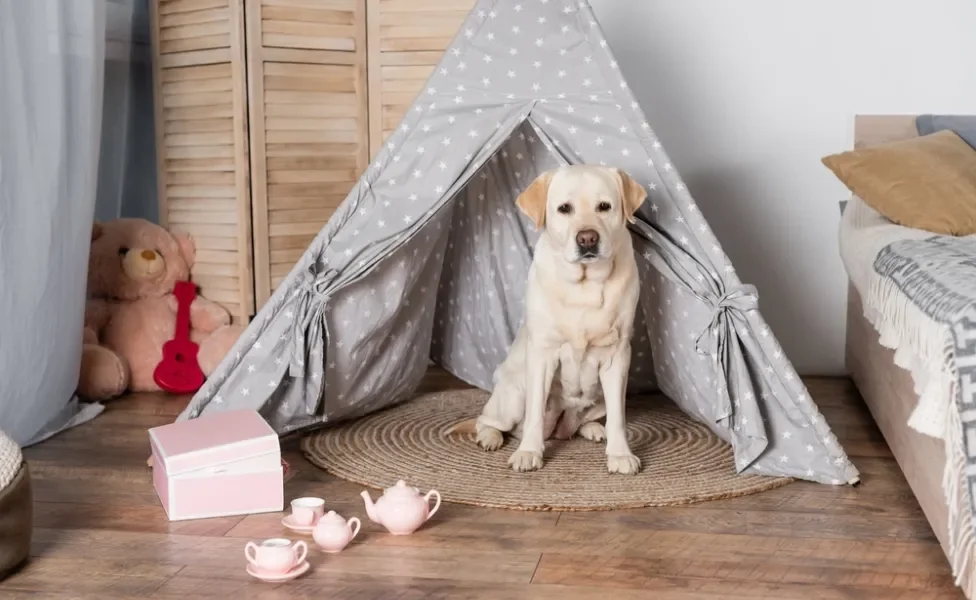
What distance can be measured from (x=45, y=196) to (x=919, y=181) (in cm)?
242

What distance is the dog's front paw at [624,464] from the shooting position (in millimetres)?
2537

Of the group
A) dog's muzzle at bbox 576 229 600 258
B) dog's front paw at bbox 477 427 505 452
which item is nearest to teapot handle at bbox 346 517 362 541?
dog's front paw at bbox 477 427 505 452

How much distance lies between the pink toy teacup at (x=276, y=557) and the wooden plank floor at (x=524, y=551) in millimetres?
34

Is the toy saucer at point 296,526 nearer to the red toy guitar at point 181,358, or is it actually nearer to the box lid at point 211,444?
the box lid at point 211,444

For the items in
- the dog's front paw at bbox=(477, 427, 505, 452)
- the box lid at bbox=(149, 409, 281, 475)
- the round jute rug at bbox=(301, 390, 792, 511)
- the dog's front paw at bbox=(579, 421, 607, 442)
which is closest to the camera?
the box lid at bbox=(149, 409, 281, 475)

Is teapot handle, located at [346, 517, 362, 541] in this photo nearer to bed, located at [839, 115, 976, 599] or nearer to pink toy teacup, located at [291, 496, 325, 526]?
pink toy teacup, located at [291, 496, 325, 526]

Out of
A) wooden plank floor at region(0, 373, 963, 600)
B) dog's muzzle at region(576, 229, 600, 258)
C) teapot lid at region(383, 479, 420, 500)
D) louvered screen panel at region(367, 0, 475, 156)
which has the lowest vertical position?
wooden plank floor at region(0, 373, 963, 600)

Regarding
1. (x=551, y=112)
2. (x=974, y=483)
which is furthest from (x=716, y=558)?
(x=551, y=112)

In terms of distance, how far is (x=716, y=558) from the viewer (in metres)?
2.03

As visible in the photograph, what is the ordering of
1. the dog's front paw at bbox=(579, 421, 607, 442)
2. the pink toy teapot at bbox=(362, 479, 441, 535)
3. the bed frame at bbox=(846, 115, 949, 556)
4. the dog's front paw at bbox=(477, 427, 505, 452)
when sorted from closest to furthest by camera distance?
the bed frame at bbox=(846, 115, 949, 556)
the pink toy teapot at bbox=(362, 479, 441, 535)
the dog's front paw at bbox=(477, 427, 505, 452)
the dog's front paw at bbox=(579, 421, 607, 442)

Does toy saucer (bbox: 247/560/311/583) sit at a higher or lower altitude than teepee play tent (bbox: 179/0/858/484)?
lower

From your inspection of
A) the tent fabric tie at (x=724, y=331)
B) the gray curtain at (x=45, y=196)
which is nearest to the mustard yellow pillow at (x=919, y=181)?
the tent fabric tie at (x=724, y=331)

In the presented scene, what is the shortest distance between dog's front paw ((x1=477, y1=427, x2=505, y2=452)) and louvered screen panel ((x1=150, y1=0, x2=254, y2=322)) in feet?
4.01

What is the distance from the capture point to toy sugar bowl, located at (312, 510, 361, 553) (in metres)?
2.05
